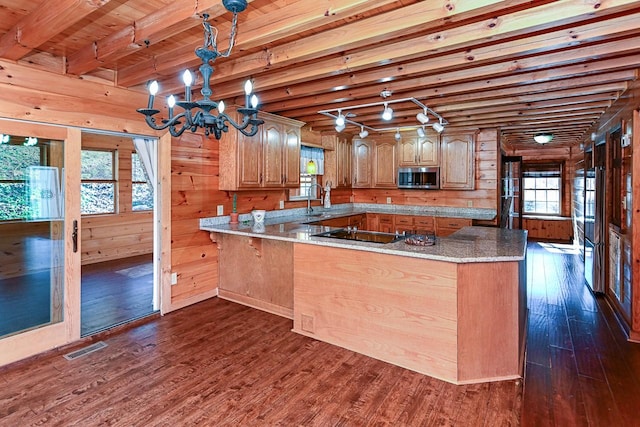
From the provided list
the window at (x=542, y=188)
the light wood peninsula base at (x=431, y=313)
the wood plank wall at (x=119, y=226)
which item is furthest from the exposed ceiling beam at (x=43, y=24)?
the window at (x=542, y=188)

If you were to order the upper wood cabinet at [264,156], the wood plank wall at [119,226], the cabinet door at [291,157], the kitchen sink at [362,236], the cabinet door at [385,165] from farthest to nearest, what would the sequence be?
the cabinet door at [385,165], the wood plank wall at [119,226], the cabinet door at [291,157], the upper wood cabinet at [264,156], the kitchen sink at [362,236]

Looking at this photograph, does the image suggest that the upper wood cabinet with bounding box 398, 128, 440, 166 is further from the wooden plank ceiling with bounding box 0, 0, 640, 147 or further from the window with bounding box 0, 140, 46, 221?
the window with bounding box 0, 140, 46, 221

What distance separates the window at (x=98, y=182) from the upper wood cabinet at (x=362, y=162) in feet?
14.4

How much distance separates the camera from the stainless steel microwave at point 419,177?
6.02 meters

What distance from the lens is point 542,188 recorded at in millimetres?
9320

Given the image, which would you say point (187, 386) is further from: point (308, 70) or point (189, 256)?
point (308, 70)

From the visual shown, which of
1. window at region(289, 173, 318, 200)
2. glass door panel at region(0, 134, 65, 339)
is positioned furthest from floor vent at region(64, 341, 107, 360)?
window at region(289, 173, 318, 200)

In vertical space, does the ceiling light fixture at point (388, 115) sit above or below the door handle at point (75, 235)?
above

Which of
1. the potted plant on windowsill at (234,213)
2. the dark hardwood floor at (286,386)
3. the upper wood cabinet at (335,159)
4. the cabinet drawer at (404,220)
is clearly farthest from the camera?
the upper wood cabinet at (335,159)

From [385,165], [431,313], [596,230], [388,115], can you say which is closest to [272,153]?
[388,115]

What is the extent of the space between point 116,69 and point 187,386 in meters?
2.88

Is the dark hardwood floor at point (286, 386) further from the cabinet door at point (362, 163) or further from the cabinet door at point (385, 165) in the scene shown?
the cabinet door at point (362, 163)

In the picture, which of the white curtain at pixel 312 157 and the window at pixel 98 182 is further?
the window at pixel 98 182

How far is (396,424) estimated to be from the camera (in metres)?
2.14
